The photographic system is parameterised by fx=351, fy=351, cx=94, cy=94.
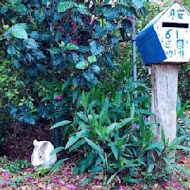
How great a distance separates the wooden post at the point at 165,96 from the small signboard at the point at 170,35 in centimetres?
12

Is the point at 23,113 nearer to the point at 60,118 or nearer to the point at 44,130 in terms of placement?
the point at 60,118

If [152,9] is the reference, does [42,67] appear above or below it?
below

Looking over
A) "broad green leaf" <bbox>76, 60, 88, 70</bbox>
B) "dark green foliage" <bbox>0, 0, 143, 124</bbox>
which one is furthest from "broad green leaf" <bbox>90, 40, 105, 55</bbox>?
"broad green leaf" <bbox>76, 60, 88, 70</bbox>

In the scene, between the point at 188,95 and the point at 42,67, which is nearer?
the point at 42,67

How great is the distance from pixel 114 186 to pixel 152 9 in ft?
9.61

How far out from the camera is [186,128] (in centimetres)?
387

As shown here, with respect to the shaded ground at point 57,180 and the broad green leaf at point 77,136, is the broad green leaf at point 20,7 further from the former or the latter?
the shaded ground at point 57,180

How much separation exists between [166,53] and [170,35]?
0.16 meters

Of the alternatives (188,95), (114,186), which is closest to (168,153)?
(114,186)

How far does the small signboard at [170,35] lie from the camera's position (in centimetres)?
284

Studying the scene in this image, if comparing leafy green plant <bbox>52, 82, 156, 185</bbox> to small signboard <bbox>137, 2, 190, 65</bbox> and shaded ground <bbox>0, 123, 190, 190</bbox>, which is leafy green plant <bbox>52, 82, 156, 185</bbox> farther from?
Result: small signboard <bbox>137, 2, 190, 65</bbox>

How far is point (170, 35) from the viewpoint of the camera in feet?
9.38

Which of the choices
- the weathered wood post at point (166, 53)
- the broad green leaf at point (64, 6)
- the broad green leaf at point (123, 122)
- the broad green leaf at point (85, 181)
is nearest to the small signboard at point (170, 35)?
the weathered wood post at point (166, 53)

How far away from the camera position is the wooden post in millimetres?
2998
